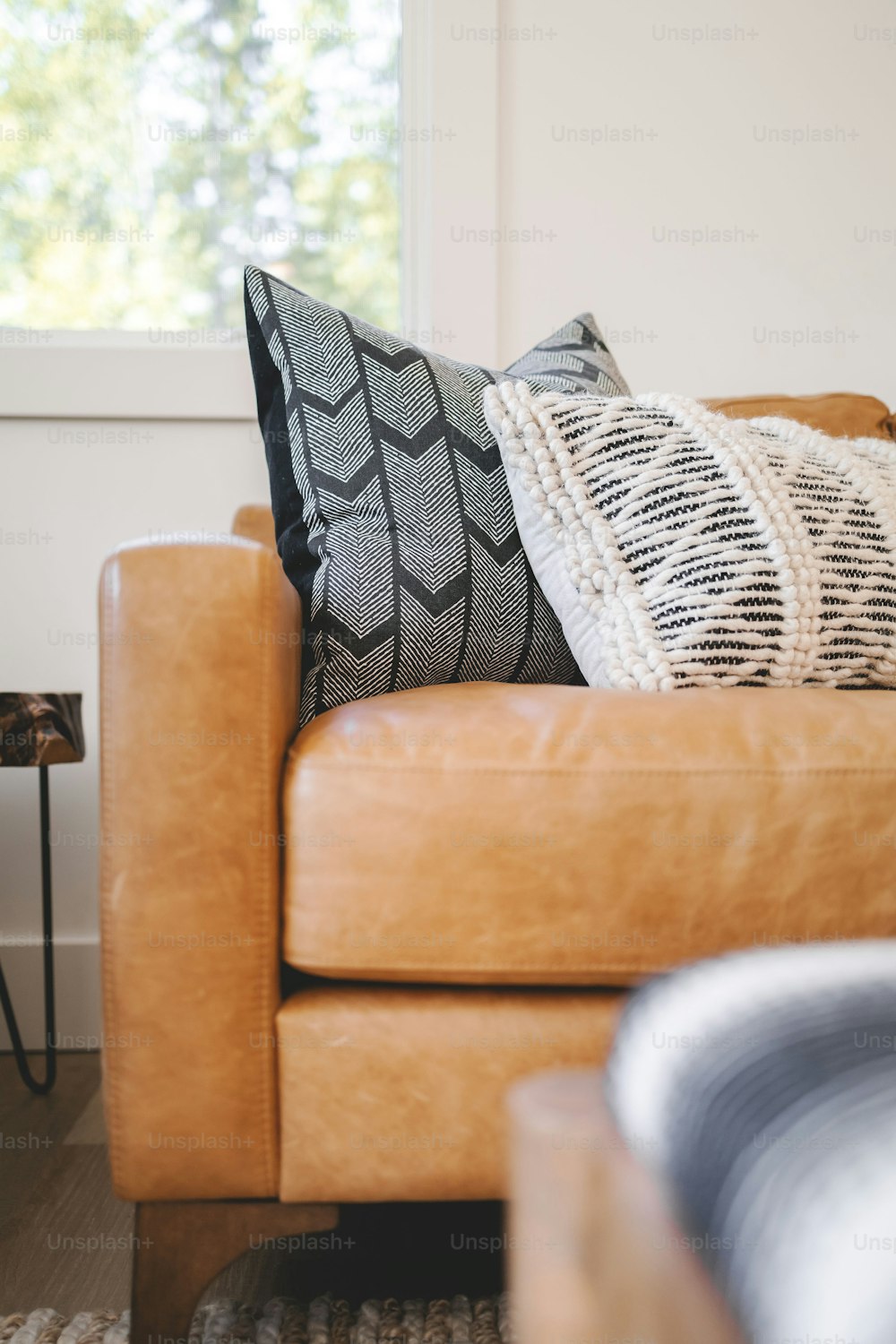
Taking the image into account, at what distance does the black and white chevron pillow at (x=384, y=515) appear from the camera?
1.01 metres

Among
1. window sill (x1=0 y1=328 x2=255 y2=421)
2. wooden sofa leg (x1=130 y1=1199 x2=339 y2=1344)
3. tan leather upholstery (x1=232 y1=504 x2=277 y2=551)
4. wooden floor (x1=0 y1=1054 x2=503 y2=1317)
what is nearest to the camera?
wooden sofa leg (x1=130 y1=1199 x2=339 y2=1344)

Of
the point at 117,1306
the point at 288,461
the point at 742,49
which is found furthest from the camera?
the point at 742,49

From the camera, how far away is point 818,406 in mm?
1543

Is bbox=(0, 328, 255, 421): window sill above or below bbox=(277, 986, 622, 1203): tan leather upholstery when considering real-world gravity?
above

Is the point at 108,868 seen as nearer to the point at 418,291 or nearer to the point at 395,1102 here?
the point at 395,1102

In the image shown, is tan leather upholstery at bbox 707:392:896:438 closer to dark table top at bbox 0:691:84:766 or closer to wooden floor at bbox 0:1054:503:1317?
dark table top at bbox 0:691:84:766

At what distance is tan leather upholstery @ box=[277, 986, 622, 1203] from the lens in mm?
793

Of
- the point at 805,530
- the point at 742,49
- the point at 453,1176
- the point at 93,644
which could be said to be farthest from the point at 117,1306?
the point at 742,49

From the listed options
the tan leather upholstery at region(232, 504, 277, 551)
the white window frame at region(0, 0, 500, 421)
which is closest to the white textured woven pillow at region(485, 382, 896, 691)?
the tan leather upholstery at region(232, 504, 277, 551)

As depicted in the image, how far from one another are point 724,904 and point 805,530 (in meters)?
0.42

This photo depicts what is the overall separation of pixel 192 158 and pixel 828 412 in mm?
1302

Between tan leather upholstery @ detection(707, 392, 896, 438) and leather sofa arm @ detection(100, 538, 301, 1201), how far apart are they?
101 centimetres

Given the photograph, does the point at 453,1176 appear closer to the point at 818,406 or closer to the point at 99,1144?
the point at 99,1144

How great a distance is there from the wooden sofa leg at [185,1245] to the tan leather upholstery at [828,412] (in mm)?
1235
